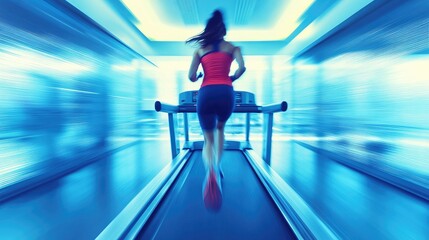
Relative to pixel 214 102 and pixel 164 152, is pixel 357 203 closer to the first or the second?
pixel 214 102

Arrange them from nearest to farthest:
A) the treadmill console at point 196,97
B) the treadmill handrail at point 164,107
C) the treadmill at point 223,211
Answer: the treadmill at point 223,211 < the treadmill handrail at point 164,107 < the treadmill console at point 196,97

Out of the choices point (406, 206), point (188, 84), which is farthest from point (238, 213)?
point (188, 84)

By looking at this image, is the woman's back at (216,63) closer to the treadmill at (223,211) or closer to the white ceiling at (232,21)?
the treadmill at (223,211)

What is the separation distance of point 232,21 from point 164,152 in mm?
2897

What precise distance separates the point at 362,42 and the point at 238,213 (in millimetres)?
2413

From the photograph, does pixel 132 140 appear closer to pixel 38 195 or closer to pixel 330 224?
pixel 38 195

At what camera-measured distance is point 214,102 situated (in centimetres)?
131

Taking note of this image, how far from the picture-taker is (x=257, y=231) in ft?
3.58

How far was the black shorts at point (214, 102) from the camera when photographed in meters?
1.31

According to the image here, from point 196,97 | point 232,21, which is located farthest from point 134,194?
point 232,21

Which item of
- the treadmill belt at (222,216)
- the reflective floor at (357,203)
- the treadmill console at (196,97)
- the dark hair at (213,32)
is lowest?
the reflective floor at (357,203)

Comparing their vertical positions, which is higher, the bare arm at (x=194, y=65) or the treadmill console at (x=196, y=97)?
the bare arm at (x=194, y=65)

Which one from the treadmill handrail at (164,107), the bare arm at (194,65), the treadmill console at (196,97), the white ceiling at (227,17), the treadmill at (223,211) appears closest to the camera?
the treadmill at (223,211)

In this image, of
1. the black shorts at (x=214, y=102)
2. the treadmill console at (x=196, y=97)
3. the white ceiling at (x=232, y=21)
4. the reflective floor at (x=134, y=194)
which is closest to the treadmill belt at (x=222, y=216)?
the reflective floor at (x=134, y=194)
